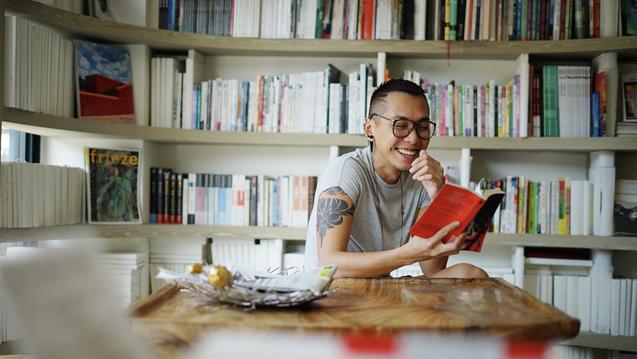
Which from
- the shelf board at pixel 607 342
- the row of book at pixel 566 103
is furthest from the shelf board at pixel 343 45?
the shelf board at pixel 607 342

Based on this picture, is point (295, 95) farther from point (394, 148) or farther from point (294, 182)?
point (394, 148)

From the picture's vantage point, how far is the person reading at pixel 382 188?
6.05ft

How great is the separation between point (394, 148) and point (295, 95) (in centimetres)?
94

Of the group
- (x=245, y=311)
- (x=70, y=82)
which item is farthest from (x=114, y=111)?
(x=245, y=311)

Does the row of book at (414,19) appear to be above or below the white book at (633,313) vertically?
above

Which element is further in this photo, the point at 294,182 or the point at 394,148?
the point at 294,182

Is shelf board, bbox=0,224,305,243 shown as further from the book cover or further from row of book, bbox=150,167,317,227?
the book cover

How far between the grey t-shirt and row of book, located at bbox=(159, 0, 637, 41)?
0.90m

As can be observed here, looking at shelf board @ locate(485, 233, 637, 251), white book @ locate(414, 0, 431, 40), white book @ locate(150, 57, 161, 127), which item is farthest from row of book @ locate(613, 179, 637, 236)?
white book @ locate(150, 57, 161, 127)

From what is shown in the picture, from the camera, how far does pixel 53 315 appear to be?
18.0 inches

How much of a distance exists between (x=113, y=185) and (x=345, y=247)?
147 cm

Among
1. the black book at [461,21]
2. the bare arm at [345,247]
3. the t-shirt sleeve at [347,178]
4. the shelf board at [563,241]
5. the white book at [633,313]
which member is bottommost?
the white book at [633,313]

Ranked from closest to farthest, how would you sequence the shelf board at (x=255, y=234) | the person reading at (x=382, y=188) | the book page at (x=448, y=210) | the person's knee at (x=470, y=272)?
the book page at (x=448, y=210) → the person's knee at (x=470, y=272) → the person reading at (x=382, y=188) → the shelf board at (x=255, y=234)

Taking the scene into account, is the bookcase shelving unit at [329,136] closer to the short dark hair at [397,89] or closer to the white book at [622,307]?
the white book at [622,307]
